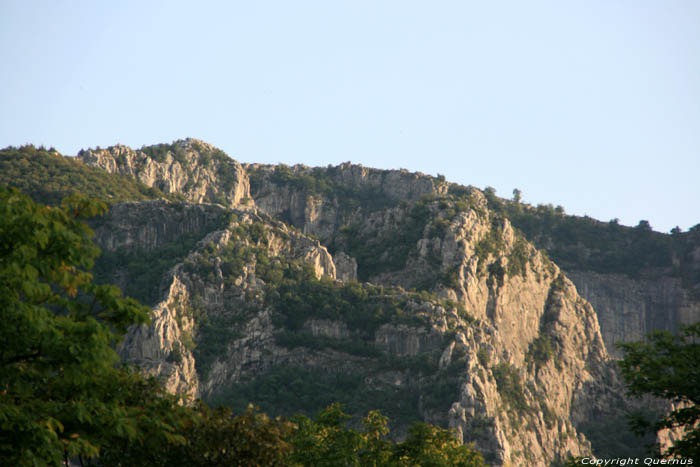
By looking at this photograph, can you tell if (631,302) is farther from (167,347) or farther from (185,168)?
(167,347)

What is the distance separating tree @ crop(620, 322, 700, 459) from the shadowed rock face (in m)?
65.3

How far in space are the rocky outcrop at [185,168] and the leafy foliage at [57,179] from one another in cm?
497

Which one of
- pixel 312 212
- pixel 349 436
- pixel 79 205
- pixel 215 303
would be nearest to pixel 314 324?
pixel 215 303

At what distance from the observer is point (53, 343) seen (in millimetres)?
24312

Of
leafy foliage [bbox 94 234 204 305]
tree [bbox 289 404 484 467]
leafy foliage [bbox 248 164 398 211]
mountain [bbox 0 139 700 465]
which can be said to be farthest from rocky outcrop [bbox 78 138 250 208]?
tree [bbox 289 404 484 467]

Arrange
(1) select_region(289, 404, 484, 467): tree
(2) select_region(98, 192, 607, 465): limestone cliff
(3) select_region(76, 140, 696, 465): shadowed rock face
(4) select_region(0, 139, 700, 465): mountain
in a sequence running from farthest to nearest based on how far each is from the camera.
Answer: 1. (3) select_region(76, 140, 696, 465): shadowed rock face
2. (4) select_region(0, 139, 700, 465): mountain
3. (2) select_region(98, 192, 607, 465): limestone cliff
4. (1) select_region(289, 404, 484, 467): tree

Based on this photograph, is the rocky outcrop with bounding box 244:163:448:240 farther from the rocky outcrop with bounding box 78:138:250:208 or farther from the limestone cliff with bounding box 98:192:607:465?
the limestone cliff with bounding box 98:192:607:465

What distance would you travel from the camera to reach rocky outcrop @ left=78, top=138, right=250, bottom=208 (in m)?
158

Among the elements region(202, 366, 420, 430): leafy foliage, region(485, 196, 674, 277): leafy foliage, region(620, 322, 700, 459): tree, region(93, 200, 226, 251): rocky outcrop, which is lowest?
→ region(202, 366, 420, 430): leafy foliage

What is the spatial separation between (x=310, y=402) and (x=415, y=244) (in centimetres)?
3707

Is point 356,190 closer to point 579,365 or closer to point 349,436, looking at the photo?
point 579,365

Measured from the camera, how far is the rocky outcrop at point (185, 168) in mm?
157875

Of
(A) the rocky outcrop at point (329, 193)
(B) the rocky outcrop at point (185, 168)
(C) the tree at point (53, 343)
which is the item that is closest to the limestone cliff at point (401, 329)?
(B) the rocky outcrop at point (185, 168)

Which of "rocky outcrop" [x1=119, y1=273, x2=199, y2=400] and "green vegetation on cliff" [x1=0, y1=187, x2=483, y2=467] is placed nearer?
"green vegetation on cliff" [x1=0, y1=187, x2=483, y2=467]
